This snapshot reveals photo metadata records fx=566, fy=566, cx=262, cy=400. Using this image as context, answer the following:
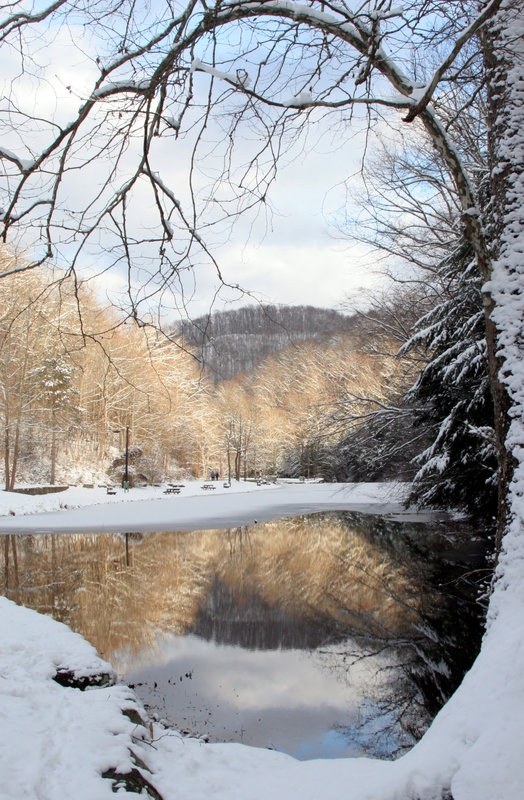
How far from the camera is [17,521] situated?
21.0 m

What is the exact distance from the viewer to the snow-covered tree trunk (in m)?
2.97

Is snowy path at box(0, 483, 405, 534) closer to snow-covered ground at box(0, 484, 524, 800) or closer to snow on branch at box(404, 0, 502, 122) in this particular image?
snow-covered ground at box(0, 484, 524, 800)

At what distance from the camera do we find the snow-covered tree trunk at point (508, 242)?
297 centimetres

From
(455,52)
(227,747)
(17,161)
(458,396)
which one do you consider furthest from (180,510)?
(455,52)

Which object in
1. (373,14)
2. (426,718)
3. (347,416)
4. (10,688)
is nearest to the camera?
(373,14)

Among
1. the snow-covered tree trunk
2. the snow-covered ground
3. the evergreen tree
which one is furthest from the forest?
the snow-covered ground

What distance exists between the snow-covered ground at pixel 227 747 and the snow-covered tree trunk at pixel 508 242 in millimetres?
425

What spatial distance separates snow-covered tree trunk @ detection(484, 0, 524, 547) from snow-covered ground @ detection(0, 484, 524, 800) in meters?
0.42

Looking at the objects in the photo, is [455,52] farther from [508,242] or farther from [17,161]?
[17,161]

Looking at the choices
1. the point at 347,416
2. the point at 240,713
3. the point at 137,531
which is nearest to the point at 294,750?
the point at 240,713

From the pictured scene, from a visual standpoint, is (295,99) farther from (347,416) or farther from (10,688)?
(347,416)

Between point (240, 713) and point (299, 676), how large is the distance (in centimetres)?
117

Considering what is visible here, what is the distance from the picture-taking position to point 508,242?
318cm

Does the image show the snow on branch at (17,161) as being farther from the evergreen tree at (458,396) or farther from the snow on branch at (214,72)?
the evergreen tree at (458,396)
